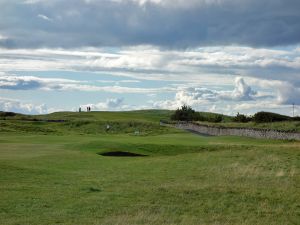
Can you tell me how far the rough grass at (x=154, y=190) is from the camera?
711 inches

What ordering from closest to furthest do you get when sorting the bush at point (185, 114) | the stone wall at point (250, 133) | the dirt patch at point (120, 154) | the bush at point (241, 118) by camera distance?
the dirt patch at point (120, 154) < the stone wall at point (250, 133) < the bush at point (241, 118) < the bush at point (185, 114)

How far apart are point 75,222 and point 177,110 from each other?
526 ft

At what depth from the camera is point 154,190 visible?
23.2 meters

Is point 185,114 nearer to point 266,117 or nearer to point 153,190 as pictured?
point 266,117

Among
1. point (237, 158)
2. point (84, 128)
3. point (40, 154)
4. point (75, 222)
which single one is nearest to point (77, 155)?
point (40, 154)

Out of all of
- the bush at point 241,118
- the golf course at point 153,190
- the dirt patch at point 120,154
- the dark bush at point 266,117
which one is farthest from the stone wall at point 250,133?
the bush at point 241,118

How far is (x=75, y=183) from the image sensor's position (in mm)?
25781

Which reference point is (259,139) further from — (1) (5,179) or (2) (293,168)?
(1) (5,179)

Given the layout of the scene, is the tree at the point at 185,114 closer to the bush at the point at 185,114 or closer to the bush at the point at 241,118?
the bush at the point at 185,114

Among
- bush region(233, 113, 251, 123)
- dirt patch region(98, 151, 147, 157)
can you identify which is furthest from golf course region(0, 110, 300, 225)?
bush region(233, 113, 251, 123)

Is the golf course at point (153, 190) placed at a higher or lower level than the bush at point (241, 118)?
lower

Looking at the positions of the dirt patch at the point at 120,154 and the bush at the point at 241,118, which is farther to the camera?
the bush at the point at 241,118

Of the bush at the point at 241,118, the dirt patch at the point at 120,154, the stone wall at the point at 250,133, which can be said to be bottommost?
the dirt patch at the point at 120,154

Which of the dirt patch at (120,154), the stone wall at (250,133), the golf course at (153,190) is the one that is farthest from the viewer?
the stone wall at (250,133)
